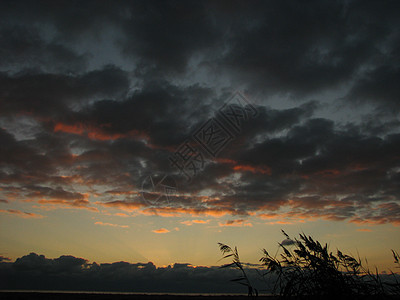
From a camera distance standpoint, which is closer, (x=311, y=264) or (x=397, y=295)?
(x=397, y=295)

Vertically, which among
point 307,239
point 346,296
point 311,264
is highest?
point 307,239

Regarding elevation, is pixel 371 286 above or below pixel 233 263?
below

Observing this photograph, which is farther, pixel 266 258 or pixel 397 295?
pixel 266 258

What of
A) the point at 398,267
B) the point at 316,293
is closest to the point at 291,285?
the point at 316,293

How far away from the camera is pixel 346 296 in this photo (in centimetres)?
569

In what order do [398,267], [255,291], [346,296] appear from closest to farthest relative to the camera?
[346,296], [255,291], [398,267]

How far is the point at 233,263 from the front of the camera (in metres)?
7.27

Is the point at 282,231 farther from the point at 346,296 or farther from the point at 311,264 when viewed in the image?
the point at 346,296

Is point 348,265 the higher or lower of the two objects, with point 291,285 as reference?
higher

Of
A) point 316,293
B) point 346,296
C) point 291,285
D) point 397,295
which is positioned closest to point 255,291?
point 291,285

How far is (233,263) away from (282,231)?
1.56 meters

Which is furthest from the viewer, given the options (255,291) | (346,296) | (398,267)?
(398,267)

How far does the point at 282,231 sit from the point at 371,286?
215 centimetres

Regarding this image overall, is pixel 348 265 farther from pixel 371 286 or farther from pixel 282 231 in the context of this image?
pixel 282 231
